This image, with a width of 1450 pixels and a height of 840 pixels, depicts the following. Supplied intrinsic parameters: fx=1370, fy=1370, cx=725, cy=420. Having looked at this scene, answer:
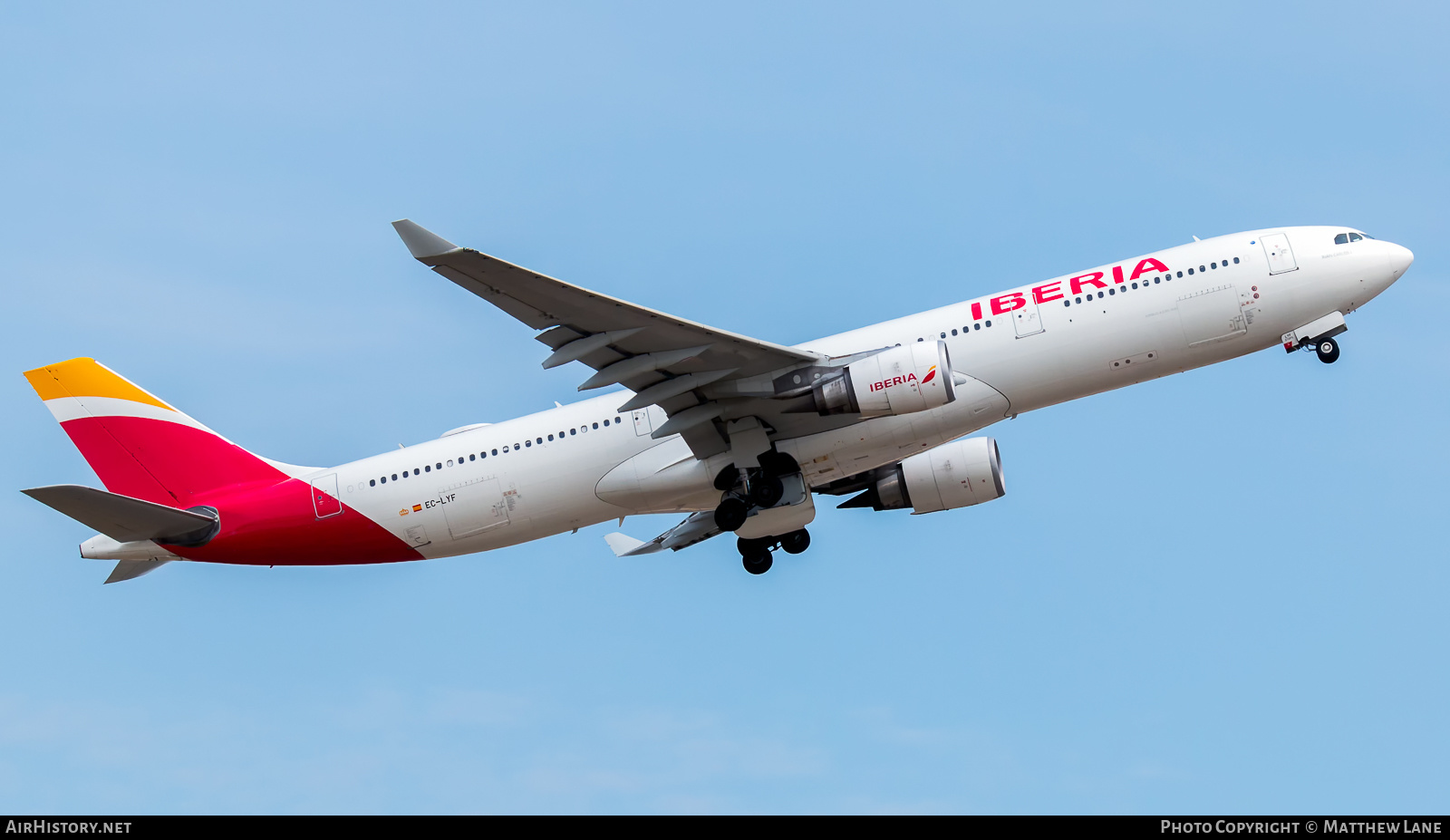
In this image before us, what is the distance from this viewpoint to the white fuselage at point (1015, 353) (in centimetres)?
3056

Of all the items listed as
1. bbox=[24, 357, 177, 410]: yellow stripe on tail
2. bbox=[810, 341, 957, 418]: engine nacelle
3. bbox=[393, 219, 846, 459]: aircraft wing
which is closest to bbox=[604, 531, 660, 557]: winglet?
bbox=[393, 219, 846, 459]: aircraft wing

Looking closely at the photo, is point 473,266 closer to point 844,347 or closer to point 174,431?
point 844,347

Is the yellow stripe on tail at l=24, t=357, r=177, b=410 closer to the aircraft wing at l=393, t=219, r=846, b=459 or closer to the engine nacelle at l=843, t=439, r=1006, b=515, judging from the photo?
the aircraft wing at l=393, t=219, r=846, b=459

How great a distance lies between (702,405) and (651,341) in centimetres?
237

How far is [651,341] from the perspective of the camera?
2967 centimetres

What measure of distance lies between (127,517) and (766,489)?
1504cm

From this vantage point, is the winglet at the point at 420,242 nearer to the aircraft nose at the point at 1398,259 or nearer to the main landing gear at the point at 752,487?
the main landing gear at the point at 752,487

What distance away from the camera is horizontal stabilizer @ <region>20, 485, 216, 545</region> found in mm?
30656

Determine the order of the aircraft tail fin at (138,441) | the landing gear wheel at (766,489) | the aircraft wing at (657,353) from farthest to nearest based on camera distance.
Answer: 1. the aircraft tail fin at (138,441)
2. the landing gear wheel at (766,489)
3. the aircraft wing at (657,353)

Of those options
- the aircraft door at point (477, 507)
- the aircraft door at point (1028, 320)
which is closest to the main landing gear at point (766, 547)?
the aircraft door at point (477, 507)

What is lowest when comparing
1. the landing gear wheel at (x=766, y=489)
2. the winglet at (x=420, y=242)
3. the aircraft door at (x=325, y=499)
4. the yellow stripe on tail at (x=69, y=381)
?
the landing gear wheel at (x=766, y=489)

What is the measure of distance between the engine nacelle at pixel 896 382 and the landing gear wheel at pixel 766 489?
2.87m

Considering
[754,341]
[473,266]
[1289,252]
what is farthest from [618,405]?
[1289,252]

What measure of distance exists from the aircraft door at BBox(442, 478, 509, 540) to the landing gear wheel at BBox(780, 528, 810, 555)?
8067 millimetres
